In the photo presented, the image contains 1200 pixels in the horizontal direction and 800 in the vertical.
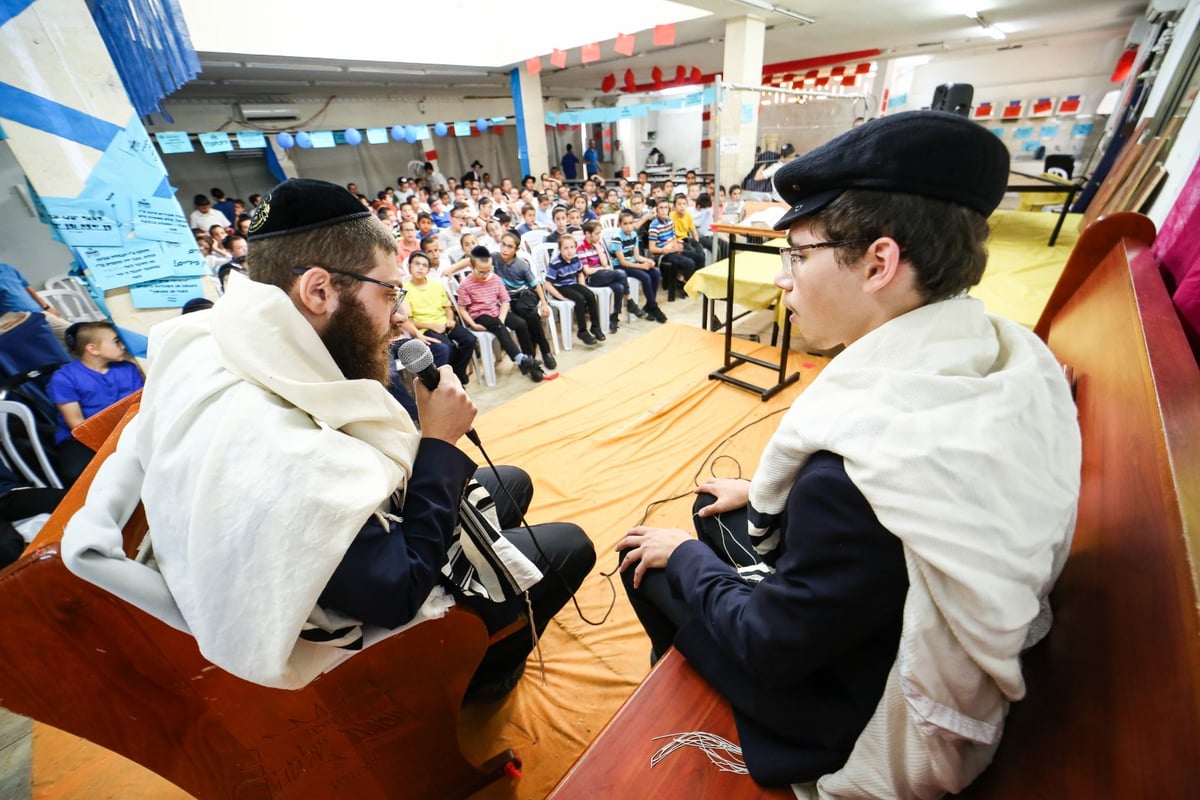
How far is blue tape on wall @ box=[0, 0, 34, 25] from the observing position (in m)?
2.05

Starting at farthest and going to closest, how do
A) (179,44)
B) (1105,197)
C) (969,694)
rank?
1. (1105,197)
2. (179,44)
3. (969,694)

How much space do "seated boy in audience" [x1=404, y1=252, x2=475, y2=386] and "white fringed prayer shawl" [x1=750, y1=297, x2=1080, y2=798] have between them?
11.1 ft

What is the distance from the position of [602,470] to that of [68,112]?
10.5ft

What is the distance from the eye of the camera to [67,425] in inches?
92.7

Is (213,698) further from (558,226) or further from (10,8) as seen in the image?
(558,226)

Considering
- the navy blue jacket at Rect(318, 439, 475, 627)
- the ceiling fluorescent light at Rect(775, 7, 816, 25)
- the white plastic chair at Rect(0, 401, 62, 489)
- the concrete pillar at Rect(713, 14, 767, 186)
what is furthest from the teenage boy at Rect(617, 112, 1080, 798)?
the ceiling fluorescent light at Rect(775, 7, 816, 25)

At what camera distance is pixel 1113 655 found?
576mm

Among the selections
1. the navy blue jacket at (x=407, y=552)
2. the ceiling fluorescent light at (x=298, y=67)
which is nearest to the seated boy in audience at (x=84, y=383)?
the navy blue jacket at (x=407, y=552)

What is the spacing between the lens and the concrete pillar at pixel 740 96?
630 centimetres

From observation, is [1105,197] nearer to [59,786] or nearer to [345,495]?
[345,495]

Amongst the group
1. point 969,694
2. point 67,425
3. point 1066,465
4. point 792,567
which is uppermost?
point 1066,465

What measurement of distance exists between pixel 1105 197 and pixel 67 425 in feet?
27.6

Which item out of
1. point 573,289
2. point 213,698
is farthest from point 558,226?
point 213,698

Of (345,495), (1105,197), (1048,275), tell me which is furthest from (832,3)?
(345,495)
